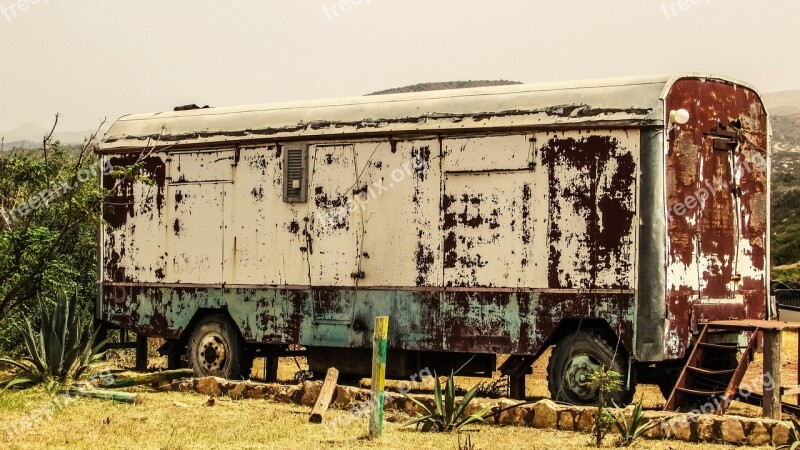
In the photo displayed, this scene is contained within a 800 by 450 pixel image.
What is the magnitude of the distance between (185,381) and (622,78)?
19.9 ft

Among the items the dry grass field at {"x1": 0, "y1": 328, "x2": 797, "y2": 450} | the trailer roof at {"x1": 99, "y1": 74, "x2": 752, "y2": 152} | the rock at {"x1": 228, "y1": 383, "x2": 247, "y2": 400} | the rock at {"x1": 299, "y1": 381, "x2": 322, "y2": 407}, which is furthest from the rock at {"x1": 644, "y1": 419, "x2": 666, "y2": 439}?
the rock at {"x1": 228, "y1": 383, "x2": 247, "y2": 400}

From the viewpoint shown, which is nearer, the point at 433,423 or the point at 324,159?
the point at 433,423

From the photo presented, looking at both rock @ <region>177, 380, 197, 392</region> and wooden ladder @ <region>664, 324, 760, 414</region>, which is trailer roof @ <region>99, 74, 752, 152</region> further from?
rock @ <region>177, 380, 197, 392</region>

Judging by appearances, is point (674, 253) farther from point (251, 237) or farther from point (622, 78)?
point (251, 237)

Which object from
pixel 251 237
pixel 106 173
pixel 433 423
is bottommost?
pixel 433 423

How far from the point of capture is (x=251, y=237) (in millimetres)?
13539

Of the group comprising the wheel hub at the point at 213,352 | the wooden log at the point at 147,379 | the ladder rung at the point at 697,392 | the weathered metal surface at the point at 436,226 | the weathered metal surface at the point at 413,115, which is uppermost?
the weathered metal surface at the point at 413,115

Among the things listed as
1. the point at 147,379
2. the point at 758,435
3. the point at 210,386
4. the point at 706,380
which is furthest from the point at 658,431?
→ the point at 147,379

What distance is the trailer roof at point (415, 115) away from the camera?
11.3 m

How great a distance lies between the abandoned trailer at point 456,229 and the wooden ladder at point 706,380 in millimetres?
203

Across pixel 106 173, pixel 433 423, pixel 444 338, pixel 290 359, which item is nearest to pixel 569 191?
pixel 444 338

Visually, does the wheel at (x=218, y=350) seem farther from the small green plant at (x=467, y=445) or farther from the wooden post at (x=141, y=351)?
the small green plant at (x=467, y=445)

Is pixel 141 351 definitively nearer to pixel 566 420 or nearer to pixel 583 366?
pixel 583 366

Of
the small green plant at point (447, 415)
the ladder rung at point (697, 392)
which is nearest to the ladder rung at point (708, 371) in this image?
the ladder rung at point (697, 392)
